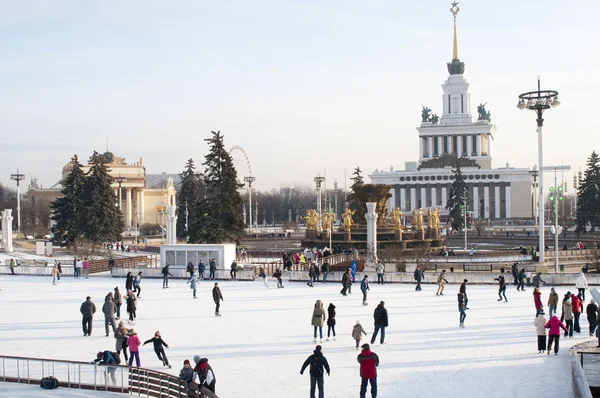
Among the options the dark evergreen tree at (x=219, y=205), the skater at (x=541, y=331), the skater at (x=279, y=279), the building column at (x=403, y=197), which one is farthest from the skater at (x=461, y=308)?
the building column at (x=403, y=197)

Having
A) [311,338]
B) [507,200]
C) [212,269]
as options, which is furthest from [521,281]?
[507,200]

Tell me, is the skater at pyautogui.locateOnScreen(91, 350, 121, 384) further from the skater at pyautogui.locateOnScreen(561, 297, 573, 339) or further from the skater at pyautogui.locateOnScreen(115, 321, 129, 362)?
the skater at pyautogui.locateOnScreen(561, 297, 573, 339)

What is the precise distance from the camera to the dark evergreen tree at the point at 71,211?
54.8 meters

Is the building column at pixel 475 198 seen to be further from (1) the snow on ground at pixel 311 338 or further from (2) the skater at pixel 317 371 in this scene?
(2) the skater at pixel 317 371

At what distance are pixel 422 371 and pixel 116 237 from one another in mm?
44578

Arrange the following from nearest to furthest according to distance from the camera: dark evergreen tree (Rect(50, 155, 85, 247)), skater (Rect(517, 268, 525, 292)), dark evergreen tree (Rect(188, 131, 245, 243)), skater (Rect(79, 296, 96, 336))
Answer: skater (Rect(79, 296, 96, 336)) < skater (Rect(517, 268, 525, 292)) < dark evergreen tree (Rect(188, 131, 245, 243)) < dark evergreen tree (Rect(50, 155, 85, 247))

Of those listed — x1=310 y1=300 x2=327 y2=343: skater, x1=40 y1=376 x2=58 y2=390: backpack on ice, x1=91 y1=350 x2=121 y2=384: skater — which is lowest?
x1=40 y1=376 x2=58 y2=390: backpack on ice

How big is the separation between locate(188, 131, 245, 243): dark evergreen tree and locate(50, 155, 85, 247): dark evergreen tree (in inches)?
444

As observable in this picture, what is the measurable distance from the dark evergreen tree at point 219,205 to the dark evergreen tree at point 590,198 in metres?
33.8

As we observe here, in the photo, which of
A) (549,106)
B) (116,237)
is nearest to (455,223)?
(116,237)

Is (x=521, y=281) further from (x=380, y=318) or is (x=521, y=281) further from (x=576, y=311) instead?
(x=380, y=318)

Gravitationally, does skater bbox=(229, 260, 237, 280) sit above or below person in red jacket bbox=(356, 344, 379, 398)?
above

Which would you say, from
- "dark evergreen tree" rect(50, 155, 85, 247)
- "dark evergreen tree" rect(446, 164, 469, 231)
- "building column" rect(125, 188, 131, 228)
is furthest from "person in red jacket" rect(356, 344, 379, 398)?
"building column" rect(125, 188, 131, 228)

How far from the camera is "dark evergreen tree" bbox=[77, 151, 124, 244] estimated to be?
179ft
